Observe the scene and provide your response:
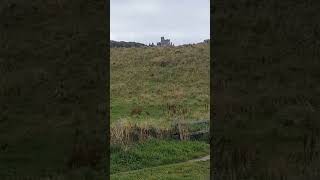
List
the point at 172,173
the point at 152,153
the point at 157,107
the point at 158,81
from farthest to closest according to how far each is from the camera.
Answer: the point at 158,81 < the point at 157,107 < the point at 152,153 < the point at 172,173

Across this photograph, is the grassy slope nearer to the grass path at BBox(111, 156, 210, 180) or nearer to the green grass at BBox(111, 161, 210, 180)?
the grass path at BBox(111, 156, 210, 180)

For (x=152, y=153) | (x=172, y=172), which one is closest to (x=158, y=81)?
(x=152, y=153)

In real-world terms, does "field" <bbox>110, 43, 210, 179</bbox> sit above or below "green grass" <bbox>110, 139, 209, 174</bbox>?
above

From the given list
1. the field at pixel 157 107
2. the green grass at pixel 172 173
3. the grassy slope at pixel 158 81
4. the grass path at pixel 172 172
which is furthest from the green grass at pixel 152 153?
the grassy slope at pixel 158 81

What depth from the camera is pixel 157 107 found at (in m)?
19.8

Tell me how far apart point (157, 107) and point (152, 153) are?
8.45m

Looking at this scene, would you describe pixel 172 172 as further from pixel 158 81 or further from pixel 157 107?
pixel 158 81

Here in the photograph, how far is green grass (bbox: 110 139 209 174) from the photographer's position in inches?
429
